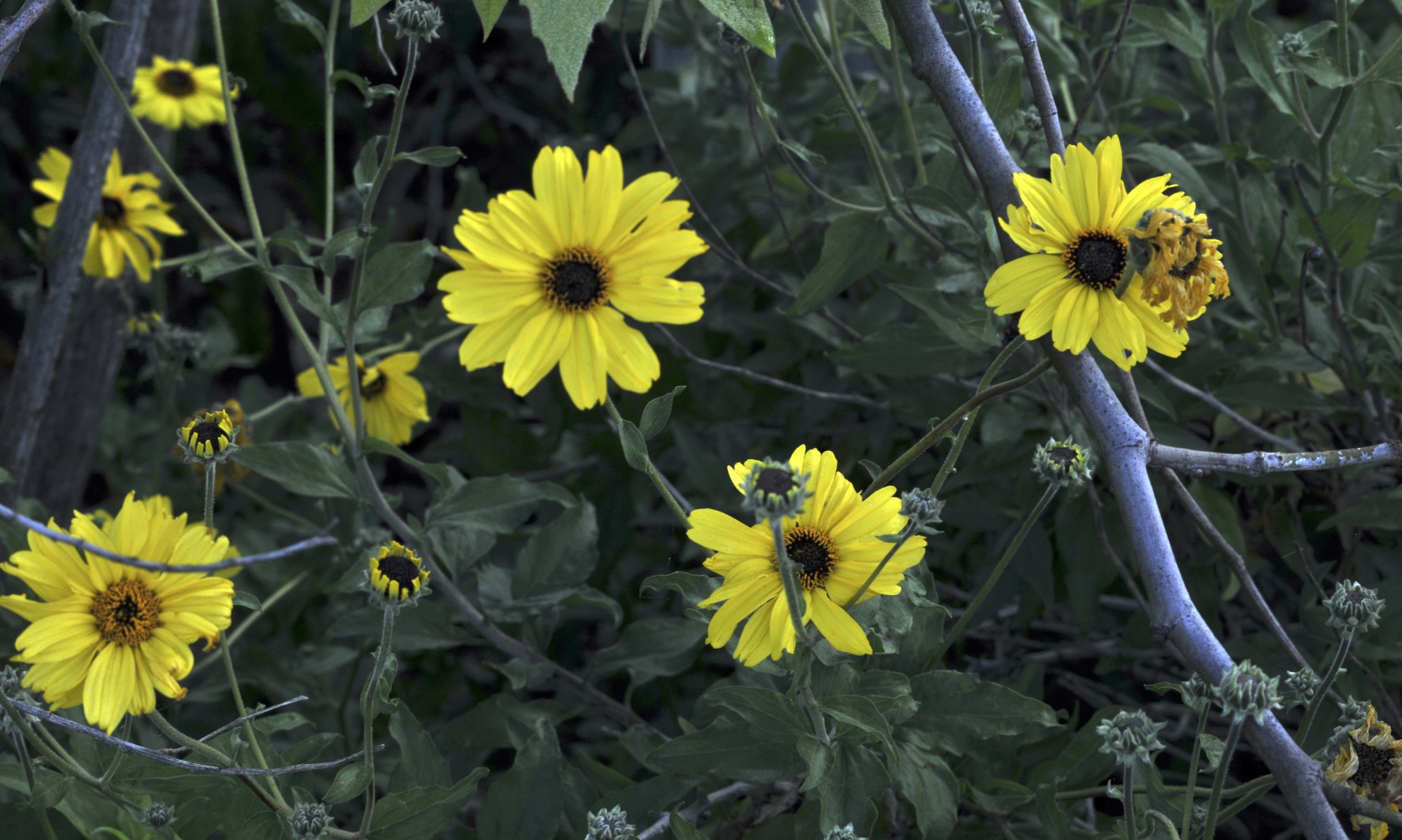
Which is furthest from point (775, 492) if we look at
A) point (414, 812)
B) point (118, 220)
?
point (118, 220)

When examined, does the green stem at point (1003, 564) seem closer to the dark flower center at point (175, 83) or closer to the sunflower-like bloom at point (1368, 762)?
the sunflower-like bloom at point (1368, 762)

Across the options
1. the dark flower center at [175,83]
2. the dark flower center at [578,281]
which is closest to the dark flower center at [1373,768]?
the dark flower center at [578,281]

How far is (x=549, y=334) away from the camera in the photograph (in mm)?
882

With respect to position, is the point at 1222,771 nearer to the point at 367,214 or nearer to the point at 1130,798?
the point at 1130,798

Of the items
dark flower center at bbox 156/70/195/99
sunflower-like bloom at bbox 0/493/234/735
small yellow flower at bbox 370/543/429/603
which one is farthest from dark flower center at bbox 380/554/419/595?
dark flower center at bbox 156/70/195/99

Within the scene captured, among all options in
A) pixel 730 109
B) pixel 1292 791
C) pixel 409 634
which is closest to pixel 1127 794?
pixel 1292 791

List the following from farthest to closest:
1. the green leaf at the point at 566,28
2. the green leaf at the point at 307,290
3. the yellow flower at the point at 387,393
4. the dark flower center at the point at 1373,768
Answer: the yellow flower at the point at 387,393
the green leaf at the point at 307,290
the dark flower center at the point at 1373,768
the green leaf at the point at 566,28

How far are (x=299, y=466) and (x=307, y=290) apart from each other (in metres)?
0.20

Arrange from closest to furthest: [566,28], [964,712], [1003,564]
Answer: [566,28] → [1003,564] → [964,712]

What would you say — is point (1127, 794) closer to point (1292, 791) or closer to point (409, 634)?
point (1292, 791)

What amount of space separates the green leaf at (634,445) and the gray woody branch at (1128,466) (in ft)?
1.07

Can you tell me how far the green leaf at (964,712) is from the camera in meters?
1.04

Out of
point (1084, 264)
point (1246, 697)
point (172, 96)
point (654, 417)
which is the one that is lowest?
point (1246, 697)

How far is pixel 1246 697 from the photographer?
709mm
